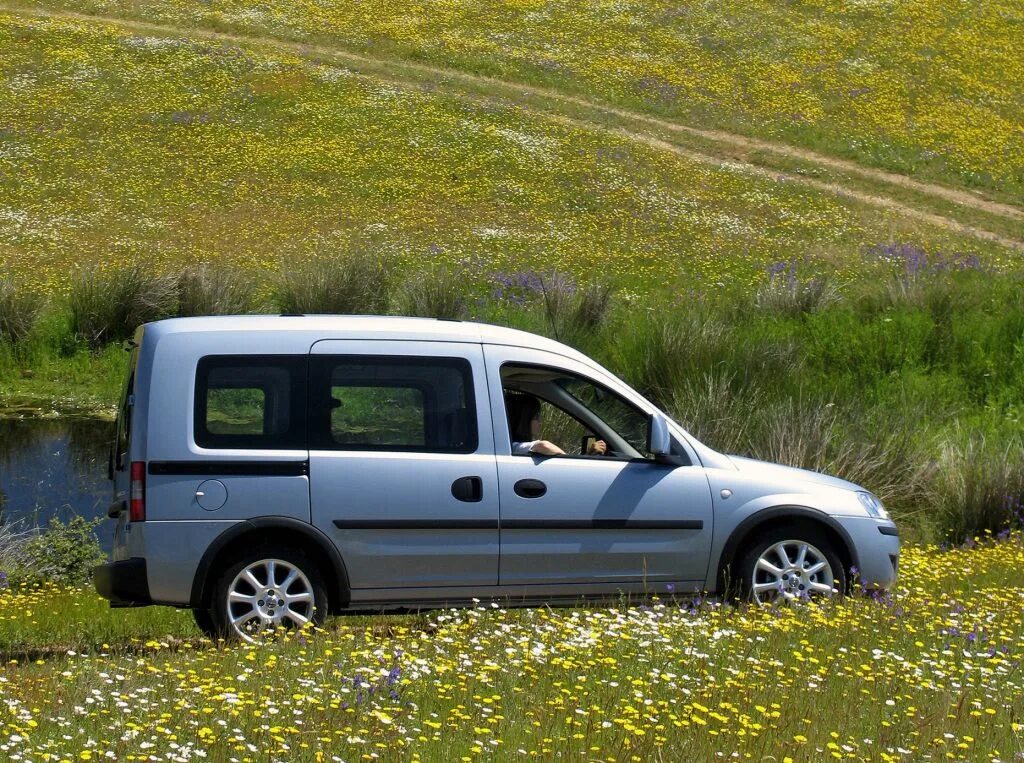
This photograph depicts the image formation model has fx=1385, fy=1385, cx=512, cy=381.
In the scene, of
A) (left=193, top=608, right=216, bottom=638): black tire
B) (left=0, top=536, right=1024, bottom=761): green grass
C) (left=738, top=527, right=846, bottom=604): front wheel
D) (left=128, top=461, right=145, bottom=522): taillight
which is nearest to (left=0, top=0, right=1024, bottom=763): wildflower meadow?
(left=0, top=536, right=1024, bottom=761): green grass

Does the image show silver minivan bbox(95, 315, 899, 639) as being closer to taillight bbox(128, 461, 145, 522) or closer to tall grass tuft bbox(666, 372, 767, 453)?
taillight bbox(128, 461, 145, 522)

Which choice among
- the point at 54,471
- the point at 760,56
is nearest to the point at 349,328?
the point at 54,471

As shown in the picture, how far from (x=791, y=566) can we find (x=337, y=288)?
16717mm

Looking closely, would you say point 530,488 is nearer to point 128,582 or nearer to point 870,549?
point 870,549

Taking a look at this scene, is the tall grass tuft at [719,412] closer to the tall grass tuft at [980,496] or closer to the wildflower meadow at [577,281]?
the wildflower meadow at [577,281]

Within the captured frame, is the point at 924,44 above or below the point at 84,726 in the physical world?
above

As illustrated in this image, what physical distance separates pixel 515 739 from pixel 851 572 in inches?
160

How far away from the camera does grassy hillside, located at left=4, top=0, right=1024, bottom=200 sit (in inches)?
1813

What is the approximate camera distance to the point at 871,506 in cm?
902

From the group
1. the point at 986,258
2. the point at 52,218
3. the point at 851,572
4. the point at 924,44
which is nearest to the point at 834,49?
the point at 924,44

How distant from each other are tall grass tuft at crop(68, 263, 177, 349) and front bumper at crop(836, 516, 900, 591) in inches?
728

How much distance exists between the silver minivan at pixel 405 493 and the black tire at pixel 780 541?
0.6 inches

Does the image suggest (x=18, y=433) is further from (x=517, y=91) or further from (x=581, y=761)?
(x=517, y=91)

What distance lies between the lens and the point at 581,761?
16.9ft
